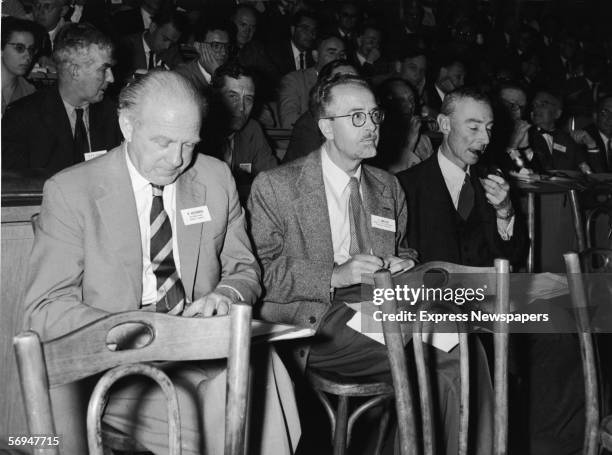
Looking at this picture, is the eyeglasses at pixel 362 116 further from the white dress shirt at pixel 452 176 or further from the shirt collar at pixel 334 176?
the white dress shirt at pixel 452 176

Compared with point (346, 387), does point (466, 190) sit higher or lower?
higher

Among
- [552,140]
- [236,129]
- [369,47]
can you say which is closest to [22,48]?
[236,129]

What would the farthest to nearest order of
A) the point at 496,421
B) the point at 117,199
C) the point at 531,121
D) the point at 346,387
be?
the point at 531,121, the point at 346,387, the point at 117,199, the point at 496,421

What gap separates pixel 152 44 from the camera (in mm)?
5062

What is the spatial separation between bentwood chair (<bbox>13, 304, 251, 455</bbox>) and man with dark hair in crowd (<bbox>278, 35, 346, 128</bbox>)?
4095 millimetres

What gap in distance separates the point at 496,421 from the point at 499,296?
264mm

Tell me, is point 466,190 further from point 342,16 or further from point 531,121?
point 342,16

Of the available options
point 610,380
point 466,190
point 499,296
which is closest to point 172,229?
point 499,296

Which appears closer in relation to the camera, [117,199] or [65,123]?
[117,199]

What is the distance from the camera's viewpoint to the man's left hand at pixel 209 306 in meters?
1.70

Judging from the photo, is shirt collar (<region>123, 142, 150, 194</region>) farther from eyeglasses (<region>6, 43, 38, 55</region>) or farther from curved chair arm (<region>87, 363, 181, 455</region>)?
eyeglasses (<region>6, 43, 38, 55</region>)

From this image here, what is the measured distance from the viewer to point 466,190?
9.46 feet

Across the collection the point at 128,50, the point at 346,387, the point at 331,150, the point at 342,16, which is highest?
the point at 342,16

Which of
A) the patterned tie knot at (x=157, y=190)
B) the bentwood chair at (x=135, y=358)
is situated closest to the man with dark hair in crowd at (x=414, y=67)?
the patterned tie knot at (x=157, y=190)
